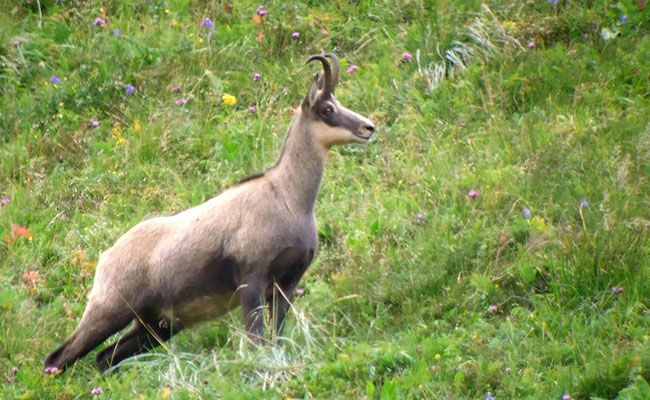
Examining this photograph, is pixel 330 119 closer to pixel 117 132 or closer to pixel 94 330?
pixel 94 330

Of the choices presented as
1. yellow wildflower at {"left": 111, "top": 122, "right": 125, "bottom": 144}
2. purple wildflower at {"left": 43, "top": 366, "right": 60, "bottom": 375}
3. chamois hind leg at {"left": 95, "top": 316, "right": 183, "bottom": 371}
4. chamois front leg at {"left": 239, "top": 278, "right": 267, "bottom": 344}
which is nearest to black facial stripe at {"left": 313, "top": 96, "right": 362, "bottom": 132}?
chamois front leg at {"left": 239, "top": 278, "right": 267, "bottom": 344}

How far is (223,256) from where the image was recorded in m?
8.35

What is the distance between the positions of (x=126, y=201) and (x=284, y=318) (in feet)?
9.38

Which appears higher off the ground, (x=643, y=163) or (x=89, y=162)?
(x=643, y=163)

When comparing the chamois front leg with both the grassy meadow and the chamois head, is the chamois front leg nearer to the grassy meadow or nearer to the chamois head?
the grassy meadow

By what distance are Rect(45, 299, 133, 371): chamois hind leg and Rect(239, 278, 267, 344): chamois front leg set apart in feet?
2.72

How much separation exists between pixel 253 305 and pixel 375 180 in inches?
Answer: 97.6

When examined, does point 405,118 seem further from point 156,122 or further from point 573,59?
point 156,122

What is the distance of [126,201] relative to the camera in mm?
10688

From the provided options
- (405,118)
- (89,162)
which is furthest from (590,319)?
(89,162)

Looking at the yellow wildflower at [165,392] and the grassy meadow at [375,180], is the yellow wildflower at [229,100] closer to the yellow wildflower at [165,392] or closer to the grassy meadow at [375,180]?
the grassy meadow at [375,180]

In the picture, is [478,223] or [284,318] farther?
[478,223]

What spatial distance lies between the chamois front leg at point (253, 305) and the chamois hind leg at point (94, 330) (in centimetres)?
83

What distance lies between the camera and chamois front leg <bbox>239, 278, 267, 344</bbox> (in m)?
8.01
